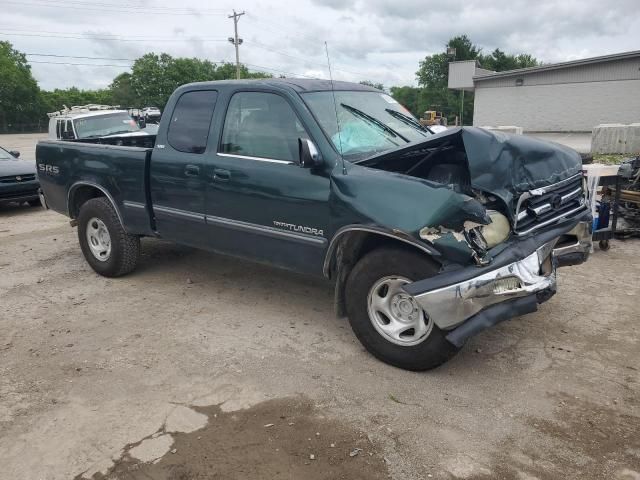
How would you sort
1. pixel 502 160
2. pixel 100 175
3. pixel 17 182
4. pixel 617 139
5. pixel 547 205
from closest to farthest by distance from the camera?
1. pixel 502 160
2. pixel 547 205
3. pixel 100 175
4. pixel 17 182
5. pixel 617 139

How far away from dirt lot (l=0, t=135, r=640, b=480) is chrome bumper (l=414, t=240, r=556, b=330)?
0.56 metres

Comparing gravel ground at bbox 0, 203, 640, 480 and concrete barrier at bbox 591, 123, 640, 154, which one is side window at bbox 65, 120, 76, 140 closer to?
gravel ground at bbox 0, 203, 640, 480

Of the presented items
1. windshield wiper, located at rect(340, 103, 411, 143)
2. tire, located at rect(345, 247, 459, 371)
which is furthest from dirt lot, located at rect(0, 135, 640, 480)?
windshield wiper, located at rect(340, 103, 411, 143)

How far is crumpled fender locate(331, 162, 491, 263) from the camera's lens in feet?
10.5

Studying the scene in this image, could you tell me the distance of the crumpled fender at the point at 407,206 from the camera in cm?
319

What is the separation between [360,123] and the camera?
4363 mm

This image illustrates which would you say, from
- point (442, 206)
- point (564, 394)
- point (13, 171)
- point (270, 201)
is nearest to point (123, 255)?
point (270, 201)

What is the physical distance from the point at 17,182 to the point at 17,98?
200 feet

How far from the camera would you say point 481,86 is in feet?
118

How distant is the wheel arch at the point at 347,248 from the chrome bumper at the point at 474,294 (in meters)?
0.49

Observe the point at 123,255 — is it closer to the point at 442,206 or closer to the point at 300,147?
the point at 300,147

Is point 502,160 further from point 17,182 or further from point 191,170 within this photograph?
point 17,182

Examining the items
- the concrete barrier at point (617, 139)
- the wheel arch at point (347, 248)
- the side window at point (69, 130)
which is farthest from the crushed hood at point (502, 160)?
the concrete barrier at point (617, 139)

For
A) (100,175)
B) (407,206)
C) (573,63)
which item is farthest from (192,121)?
(573,63)
